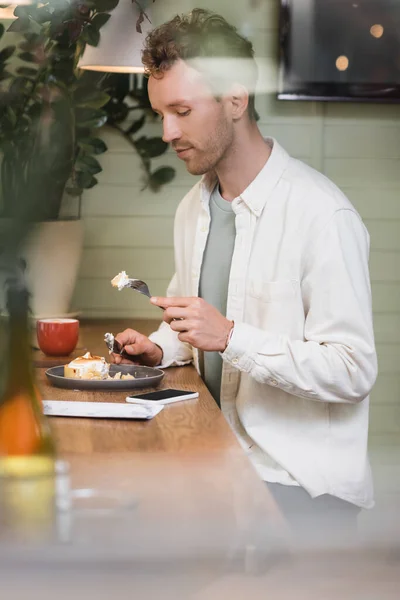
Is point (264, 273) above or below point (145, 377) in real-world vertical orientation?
above

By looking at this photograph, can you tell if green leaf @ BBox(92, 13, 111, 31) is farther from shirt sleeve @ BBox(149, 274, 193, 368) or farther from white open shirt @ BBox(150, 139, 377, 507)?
shirt sleeve @ BBox(149, 274, 193, 368)

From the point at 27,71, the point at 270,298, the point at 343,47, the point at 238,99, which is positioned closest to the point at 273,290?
the point at 270,298

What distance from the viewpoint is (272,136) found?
1.12 metres

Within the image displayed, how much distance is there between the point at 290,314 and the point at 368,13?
0.60m

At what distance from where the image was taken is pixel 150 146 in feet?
3.91

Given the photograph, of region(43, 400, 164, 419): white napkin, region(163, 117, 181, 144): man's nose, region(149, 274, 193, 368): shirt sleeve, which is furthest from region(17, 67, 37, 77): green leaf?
region(149, 274, 193, 368): shirt sleeve

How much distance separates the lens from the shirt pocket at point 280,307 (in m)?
1.07

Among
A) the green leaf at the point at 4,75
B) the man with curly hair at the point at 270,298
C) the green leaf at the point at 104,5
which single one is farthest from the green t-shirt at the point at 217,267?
the green leaf at the point at 4,75

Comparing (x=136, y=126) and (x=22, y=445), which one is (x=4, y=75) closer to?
(x=22, y=445)

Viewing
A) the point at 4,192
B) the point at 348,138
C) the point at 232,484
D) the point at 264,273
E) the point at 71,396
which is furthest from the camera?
the point at 264,273

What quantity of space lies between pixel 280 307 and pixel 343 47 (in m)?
0.53

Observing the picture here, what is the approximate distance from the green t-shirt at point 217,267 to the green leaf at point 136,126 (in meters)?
0.14

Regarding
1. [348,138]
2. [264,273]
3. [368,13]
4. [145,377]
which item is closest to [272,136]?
[264,273]

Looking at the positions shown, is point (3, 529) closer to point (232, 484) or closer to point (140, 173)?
point (232, 484)
